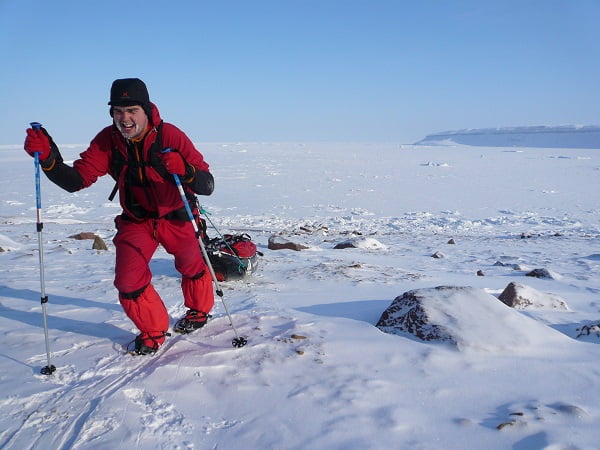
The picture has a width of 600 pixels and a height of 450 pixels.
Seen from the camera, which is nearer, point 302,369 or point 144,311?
point 302,369

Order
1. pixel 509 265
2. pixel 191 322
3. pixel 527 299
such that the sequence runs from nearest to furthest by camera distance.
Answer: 1. pixel 191 322
2. pixel 527 299
3. pixel 509 265

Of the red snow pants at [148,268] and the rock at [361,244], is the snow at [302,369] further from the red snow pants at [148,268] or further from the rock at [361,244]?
the rock at [361,244]

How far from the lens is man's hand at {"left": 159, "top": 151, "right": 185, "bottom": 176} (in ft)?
8.55

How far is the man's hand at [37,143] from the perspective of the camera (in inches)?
101

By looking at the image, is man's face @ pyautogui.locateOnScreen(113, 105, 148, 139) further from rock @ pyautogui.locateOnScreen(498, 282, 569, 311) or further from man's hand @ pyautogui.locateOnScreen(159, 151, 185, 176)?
rock @ pyautogui.locateOnScreen(498, 282, 569, 311)

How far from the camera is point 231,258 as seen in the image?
464 centimetres

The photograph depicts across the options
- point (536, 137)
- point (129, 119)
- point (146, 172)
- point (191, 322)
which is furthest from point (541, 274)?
point (536, 137)

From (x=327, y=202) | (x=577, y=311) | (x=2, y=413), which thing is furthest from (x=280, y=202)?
(x=2, y=413)

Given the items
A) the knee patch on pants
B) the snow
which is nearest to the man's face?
the knee patch on pants

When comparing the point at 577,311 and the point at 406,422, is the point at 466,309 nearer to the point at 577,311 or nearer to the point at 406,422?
the point at 406,422

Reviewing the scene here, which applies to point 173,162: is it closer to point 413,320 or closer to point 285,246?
point 413,320

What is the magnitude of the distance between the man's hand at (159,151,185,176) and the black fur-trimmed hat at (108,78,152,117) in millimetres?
375

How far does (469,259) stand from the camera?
740cm

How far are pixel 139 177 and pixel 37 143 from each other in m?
0.61
